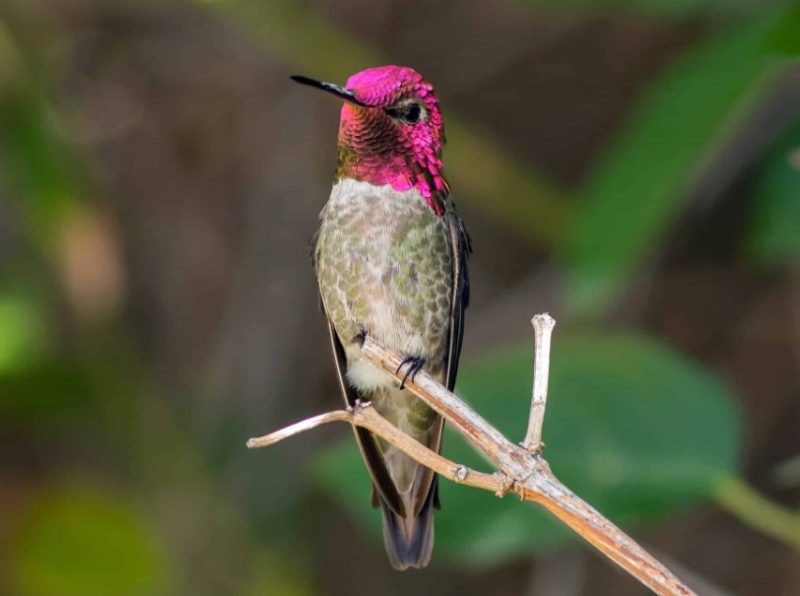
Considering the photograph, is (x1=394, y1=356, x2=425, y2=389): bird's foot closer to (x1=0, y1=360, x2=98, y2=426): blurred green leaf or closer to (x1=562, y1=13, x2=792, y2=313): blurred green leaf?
(x1=562, y1=13, x2=792, y2=313): blurred green leaf

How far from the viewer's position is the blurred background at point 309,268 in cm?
286

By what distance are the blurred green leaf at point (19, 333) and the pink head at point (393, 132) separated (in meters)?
0.79

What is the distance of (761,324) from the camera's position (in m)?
4.41

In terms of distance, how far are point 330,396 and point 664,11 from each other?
6.87ft

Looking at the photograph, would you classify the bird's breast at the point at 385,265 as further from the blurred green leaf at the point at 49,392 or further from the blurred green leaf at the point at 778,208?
the blurred green leaf at the point at 49,392

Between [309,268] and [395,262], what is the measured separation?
2.12 m

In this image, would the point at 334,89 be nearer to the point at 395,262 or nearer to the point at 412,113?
the point at 412,113

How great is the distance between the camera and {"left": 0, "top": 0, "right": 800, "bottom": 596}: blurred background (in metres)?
2.86

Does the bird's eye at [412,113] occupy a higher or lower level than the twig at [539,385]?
higher

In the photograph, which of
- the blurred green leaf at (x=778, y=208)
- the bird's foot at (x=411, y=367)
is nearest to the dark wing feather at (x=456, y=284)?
the bird's foot at (x=411, y=367)

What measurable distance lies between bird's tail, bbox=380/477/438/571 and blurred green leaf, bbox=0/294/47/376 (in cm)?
78

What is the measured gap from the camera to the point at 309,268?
4332 millimetres

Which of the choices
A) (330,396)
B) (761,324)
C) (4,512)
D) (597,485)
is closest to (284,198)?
(330,396)

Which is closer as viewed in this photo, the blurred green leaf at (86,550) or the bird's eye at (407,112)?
the bird's eye at (407,112)
